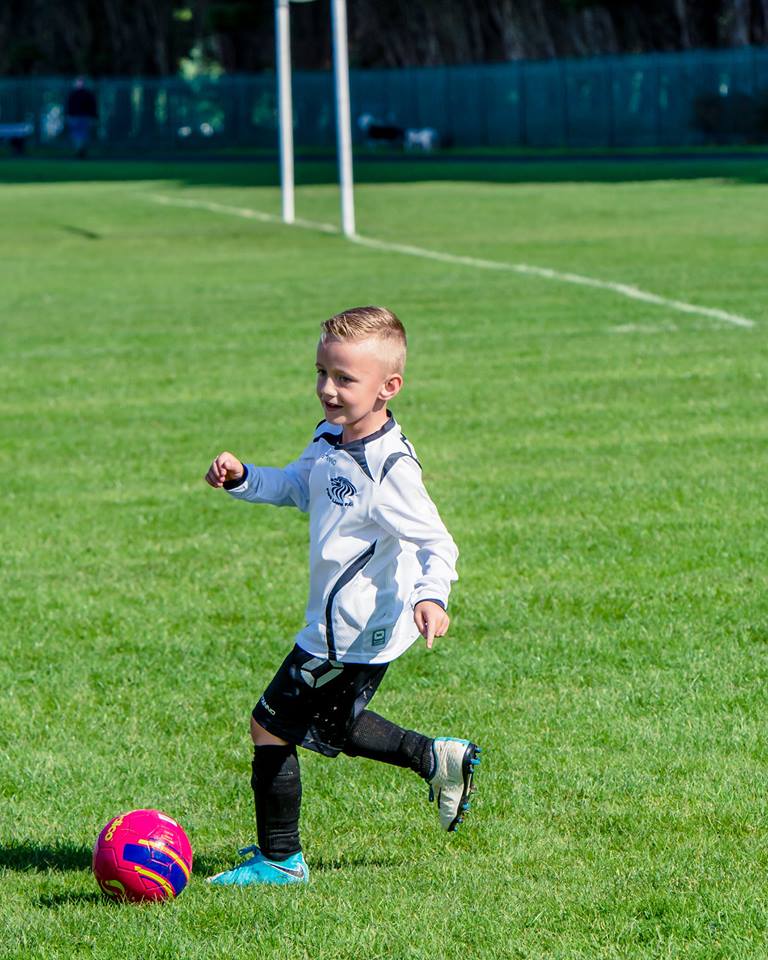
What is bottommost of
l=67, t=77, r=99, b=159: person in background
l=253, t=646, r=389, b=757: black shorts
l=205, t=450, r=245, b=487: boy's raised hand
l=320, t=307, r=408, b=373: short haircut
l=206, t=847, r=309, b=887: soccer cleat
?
l=206, t=847, r=309, b=887: soccer cleat

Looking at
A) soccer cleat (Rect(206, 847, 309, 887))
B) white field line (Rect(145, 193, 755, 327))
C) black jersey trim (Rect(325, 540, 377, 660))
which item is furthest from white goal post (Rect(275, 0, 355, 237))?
soccer cleat (Rect(206, 847, 309, 887))

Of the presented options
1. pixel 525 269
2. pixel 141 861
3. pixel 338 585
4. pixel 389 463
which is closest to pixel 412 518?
pixel 389 463

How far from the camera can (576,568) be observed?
753cm

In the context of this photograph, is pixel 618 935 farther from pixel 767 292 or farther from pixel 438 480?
pixel 767 292

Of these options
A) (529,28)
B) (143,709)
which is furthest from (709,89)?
(143,709)

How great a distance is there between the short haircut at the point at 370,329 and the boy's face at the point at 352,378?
0.01m

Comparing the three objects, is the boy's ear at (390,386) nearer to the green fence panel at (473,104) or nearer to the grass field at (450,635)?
the grass field at (450,635)

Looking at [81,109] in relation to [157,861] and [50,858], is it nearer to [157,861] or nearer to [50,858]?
[50,858]

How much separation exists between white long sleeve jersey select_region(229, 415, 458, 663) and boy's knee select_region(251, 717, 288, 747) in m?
0.27

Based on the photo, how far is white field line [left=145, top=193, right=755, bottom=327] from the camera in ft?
51.8

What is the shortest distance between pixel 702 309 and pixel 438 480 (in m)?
7.25

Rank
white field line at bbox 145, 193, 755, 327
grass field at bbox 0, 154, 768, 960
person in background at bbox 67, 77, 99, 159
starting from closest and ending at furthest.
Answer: grass field at bbox 0, 154, 768, 960 < white field line at bbox 145, 193, 755, 327 < person in background at bbox 67, 77, 99, 159

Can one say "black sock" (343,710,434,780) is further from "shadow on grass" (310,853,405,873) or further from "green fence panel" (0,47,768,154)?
"green fence panel" (0,47,768,154)

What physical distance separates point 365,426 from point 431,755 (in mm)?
950
